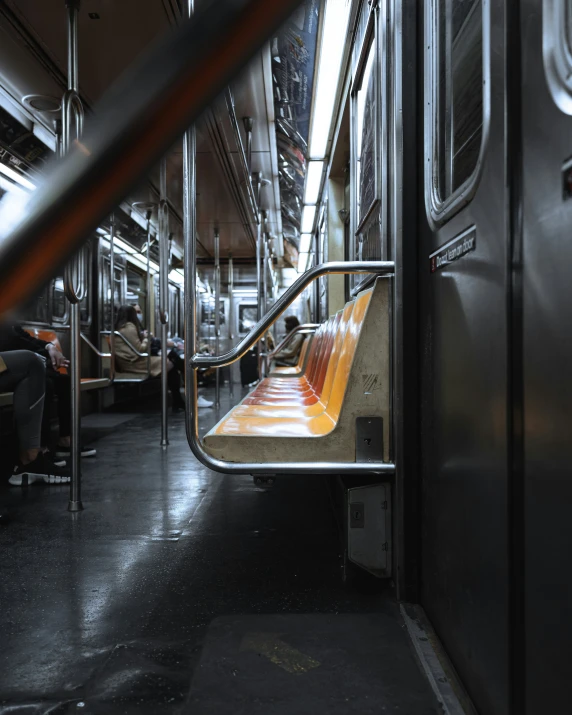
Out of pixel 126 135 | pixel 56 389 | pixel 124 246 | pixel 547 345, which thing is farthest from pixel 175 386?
pixel 126 135

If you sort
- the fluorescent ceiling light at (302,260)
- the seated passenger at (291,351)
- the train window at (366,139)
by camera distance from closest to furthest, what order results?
the train window at (366,139) < the seated passenger at (291,351) < the fluorescent ceiling light at (302,260)

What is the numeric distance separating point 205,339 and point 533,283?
1170cm

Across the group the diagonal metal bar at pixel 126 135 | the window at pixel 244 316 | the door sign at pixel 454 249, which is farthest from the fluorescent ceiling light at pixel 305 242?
the diagonal metal bar at pixel 126 135

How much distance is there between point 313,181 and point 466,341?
17.9ft

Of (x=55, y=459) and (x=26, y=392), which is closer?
(x=26, y=392)

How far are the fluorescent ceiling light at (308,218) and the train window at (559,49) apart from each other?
22.3ft

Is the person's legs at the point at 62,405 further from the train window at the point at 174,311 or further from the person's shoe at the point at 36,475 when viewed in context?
the train window at the point at 174,311

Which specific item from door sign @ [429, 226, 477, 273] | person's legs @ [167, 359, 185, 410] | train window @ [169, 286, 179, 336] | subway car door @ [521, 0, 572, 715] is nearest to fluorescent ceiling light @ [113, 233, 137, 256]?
person's legs @ [167, 359, 185, 410]

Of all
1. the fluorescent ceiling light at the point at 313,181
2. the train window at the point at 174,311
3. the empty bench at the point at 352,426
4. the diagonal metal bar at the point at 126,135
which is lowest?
the empty bench at the point at 352,426

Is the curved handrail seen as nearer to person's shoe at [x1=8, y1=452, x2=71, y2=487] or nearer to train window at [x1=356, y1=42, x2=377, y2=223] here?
train window at [x1=356, y1=42, x2=377, y2=223]

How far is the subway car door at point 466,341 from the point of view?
1.03 metres

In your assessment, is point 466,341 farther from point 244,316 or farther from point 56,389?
point 244,316

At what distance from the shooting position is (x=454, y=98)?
1.42 metres

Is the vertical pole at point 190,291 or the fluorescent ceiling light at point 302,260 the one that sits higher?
the fluorescent ceiling light at point 302,260
